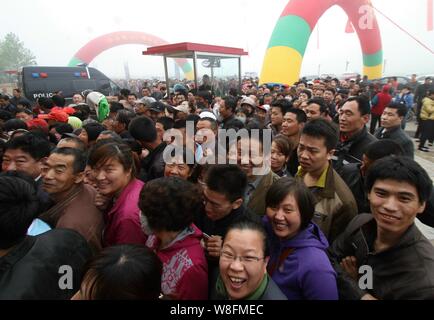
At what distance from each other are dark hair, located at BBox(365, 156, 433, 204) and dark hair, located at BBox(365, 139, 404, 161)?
65 centimetres

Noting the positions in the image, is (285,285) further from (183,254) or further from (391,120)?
A: (391,120)

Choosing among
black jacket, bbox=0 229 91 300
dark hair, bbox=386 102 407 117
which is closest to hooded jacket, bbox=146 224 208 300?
black jacket, bbox=0 229 91 300

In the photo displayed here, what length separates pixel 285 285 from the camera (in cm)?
133

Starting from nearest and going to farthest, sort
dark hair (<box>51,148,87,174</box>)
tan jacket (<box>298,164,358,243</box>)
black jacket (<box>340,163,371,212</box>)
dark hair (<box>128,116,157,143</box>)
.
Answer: tan jacket (<box>298,164,358,243</box>), dark hair (<box>51,148,87,174</box>), black jacket (<box>340,163,371,212</box>), dark hair (<box>128,116,157,143</box>)

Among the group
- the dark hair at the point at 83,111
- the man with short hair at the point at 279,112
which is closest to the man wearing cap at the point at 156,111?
the dark hair at the point at 83,111

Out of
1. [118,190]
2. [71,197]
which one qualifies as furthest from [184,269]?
[71,197]

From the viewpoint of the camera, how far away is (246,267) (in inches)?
45.6

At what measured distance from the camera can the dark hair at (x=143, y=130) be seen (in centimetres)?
292

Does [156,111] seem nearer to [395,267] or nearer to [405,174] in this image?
[405,174]

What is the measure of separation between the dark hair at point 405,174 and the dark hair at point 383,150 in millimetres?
648

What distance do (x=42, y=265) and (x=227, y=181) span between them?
958 mm

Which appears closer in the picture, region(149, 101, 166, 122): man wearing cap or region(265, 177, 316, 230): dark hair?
region(265, 177, 316, 230): dark hair

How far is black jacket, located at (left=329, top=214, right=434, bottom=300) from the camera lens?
1.14m

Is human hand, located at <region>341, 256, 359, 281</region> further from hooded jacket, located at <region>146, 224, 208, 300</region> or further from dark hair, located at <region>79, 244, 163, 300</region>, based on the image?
dark hair, located at <region>79, 244, 163, 300</region>
